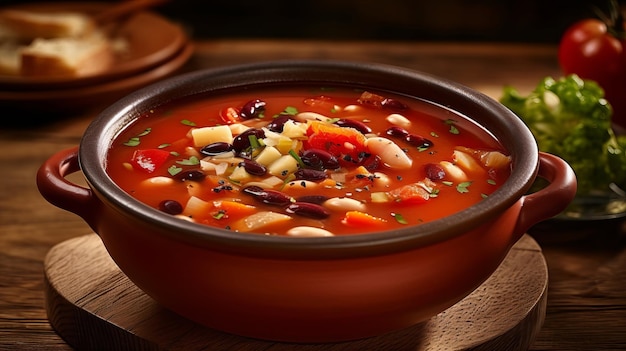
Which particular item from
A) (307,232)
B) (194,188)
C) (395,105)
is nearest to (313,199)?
(307,232)

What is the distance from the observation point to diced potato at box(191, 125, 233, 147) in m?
2.43

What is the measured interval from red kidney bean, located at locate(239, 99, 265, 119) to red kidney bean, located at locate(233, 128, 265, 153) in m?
0.22

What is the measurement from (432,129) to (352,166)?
0.34 m

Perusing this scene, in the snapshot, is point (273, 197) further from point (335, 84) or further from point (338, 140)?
point (335, 84)

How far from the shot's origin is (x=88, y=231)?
291 centimetres

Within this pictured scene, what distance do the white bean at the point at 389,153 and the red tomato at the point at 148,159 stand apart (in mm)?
542

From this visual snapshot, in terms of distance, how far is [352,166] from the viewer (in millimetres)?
2348

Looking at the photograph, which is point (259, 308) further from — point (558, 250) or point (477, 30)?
point (477, 30)

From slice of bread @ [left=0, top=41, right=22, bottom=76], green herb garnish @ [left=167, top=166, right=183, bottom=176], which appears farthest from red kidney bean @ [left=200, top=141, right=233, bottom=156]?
slice of bread @ [left=0, top=41, right=22, bottom=76]

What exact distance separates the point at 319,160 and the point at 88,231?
3.22 feet

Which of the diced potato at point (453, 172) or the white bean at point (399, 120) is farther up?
the diced potato at point (453, 172)

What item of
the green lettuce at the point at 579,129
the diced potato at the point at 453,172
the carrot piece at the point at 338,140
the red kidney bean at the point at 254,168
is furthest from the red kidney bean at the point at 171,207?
the green lettuce at the point at 579,129

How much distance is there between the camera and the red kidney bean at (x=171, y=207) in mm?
2080

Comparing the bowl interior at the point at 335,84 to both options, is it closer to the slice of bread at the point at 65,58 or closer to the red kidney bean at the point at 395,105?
the red kidney bean at the point at 395,105
